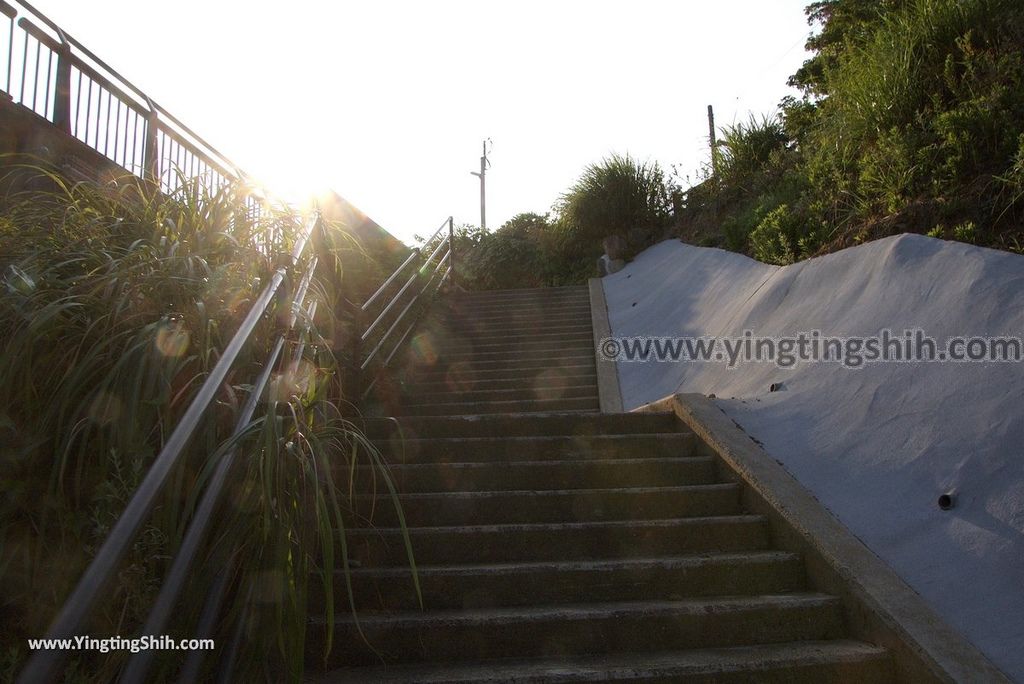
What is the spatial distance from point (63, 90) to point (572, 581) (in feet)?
16.6

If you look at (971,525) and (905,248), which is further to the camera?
(905,248)

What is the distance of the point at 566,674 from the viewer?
7.66 feet

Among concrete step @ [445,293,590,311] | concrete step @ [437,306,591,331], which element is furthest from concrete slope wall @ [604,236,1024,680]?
concrete step @ [445,293,590,311]

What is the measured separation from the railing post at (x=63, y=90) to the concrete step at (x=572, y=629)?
4.51 m

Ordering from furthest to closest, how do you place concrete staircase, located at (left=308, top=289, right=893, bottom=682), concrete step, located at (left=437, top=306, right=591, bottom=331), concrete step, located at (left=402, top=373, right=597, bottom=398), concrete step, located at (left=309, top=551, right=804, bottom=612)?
concrete step, located at (left=437, top=306, right=591, bottom=331)
concrete step, located at (left=402, top=373, right=597, bottom=398)
concrete step, located at (left=309, top=551, right=804, bottom=612)
concrete staircase, located at (left=308, top=289, right=893, bottom=682)

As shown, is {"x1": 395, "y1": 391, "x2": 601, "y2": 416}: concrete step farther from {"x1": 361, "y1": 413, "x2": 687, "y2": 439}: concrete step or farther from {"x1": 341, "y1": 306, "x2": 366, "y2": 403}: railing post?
{"x1": 341, "y1": 306, "x2": 366, "y2": 403}: railing post

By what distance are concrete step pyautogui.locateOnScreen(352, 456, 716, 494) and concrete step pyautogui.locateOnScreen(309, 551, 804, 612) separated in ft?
2.11

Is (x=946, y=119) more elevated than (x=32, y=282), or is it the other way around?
(x=946, y=119)

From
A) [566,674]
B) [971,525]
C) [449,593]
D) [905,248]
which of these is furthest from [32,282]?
[905,248]

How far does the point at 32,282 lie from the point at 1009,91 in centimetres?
575

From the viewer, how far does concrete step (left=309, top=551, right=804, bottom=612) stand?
280 centimetres

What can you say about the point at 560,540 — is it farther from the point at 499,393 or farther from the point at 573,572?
the point at 499,393

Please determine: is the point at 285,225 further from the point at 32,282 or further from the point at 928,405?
the point at 928,405

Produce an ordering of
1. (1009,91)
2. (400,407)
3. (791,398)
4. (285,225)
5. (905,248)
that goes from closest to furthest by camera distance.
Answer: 1. (285,225)
2. (791,398)
3. (905,248)
4. (1009,91)
5. (400,407)
